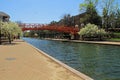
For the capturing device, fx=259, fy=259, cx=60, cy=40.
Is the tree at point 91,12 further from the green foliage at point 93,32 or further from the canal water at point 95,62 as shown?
the canal water at point 95,62

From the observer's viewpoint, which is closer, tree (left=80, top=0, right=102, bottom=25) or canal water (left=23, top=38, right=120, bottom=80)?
canal water (left=23, top=38, right=120, bottom=80)

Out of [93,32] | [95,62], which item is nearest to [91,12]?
[93,32]

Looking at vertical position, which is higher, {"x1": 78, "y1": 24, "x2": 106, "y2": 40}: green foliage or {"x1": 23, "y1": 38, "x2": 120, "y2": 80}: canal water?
{"x1": 78, "y1": 24, "x2": 106, "y2": 40}: green foliage

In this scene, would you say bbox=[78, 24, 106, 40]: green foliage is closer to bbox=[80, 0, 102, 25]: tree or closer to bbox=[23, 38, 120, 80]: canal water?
bbox=[80, 0, 102, 25]: tree

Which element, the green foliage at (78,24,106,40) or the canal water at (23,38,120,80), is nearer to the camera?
the canal water at (23,38,120,80)

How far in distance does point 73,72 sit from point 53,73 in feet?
3.26

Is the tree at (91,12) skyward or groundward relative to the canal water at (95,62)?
skyward

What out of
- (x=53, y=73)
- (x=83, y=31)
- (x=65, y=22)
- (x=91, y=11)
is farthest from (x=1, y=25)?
(x=65, y=22)

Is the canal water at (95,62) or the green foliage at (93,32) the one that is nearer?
the canal water at (95,62)

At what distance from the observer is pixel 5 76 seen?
12.1 metres

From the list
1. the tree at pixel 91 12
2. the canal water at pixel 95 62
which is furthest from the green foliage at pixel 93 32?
the canal water at pixel 95 62

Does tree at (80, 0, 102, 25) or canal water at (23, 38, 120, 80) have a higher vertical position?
tree at (80, 0, 102, 25)

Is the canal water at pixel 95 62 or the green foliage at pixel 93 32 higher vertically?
the green foliage at pixel 93 32

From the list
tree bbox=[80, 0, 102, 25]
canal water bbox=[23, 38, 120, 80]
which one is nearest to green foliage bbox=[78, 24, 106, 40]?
tree bbox=[80, 0, 102, 25]
